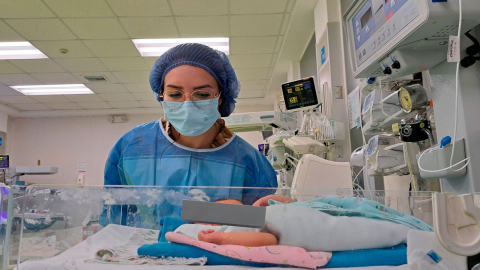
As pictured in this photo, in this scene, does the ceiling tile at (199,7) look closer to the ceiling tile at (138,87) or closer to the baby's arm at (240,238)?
the ceiling tile at (138,87)

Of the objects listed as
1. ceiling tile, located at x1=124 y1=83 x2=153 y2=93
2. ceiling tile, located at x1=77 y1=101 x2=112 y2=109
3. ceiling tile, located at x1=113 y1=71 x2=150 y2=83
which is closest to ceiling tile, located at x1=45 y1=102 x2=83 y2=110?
ceiling tile, located at x1=77 y1=101 x2=112 y2=109

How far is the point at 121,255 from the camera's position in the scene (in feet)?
1.81

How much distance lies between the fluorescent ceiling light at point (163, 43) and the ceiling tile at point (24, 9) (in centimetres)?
104

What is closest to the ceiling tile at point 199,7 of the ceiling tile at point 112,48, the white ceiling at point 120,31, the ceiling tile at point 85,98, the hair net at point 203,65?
the white ceiling at point 120,31

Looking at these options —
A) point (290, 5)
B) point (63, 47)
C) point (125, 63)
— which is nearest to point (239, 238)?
point (290, 5)

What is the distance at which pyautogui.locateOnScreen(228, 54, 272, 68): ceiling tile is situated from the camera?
5047mm

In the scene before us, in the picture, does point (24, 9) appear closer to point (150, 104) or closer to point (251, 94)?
point (150, 104)

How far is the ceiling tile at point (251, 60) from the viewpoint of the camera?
5047 millimetres

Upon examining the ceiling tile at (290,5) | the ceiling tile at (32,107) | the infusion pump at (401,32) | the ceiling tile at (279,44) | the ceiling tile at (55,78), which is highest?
the ceiling tile at (290,5)

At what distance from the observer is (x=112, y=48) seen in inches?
178

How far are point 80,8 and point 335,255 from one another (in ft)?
12.4

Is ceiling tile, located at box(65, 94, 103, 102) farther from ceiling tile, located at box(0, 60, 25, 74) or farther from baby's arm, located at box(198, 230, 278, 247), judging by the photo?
baby's arm, located at box(198, 230, 278, 247)

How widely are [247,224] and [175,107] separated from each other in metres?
0.84

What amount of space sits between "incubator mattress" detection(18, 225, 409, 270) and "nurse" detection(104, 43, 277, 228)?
622 millimetres
